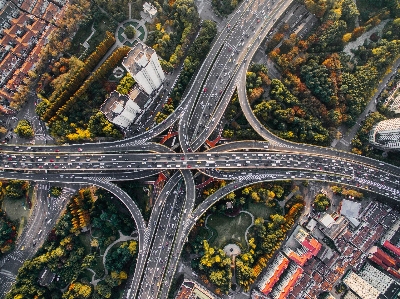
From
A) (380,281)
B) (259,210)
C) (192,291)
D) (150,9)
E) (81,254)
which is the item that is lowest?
(81,254)

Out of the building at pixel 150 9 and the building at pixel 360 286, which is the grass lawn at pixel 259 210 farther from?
the building at pixel 150 9

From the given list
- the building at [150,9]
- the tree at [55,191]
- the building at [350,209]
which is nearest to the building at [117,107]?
the tree at [55,191]

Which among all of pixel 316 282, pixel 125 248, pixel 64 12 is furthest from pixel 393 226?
pixel 64 12

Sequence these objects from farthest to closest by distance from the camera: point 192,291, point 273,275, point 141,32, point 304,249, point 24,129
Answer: point 141,32 < point 24,129 < point 304,249 < point 273,275 < point 192,291

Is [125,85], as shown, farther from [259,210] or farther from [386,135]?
[386,135]

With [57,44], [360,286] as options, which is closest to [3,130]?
[57,44]

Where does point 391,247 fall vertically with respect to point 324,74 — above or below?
below

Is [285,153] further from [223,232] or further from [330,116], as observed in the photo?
[223,232]
